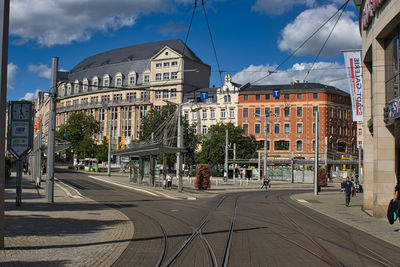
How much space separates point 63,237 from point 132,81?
8786cm

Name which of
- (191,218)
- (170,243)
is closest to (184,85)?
(191,218)

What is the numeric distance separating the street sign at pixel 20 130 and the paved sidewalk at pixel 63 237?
8.03 ft

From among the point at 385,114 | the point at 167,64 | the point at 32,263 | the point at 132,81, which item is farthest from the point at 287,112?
the point at 32,263

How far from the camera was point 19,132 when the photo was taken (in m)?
19.1

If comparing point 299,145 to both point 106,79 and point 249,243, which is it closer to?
point 106,79

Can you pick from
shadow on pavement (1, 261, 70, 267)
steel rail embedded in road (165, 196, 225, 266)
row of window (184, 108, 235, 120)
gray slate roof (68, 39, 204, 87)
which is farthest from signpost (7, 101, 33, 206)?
gray slate roof (68, 39, 204, 87)

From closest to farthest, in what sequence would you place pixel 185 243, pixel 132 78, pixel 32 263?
pixel 32 263, pixel 185 243, pixel 132 78

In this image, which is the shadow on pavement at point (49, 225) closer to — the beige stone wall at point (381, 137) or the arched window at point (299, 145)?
the beige stone wall at point (381, 137)

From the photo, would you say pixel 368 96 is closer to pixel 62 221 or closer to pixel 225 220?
pixel 225 220

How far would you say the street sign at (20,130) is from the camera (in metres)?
18.9

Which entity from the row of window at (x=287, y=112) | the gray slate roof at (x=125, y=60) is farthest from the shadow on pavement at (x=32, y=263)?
the gray slate roof at (x=125, y=60)

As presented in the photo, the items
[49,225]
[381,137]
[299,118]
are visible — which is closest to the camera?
[49,225]

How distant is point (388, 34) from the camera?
18.8m

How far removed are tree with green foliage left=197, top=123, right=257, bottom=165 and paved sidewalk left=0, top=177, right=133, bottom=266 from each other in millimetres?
57659
